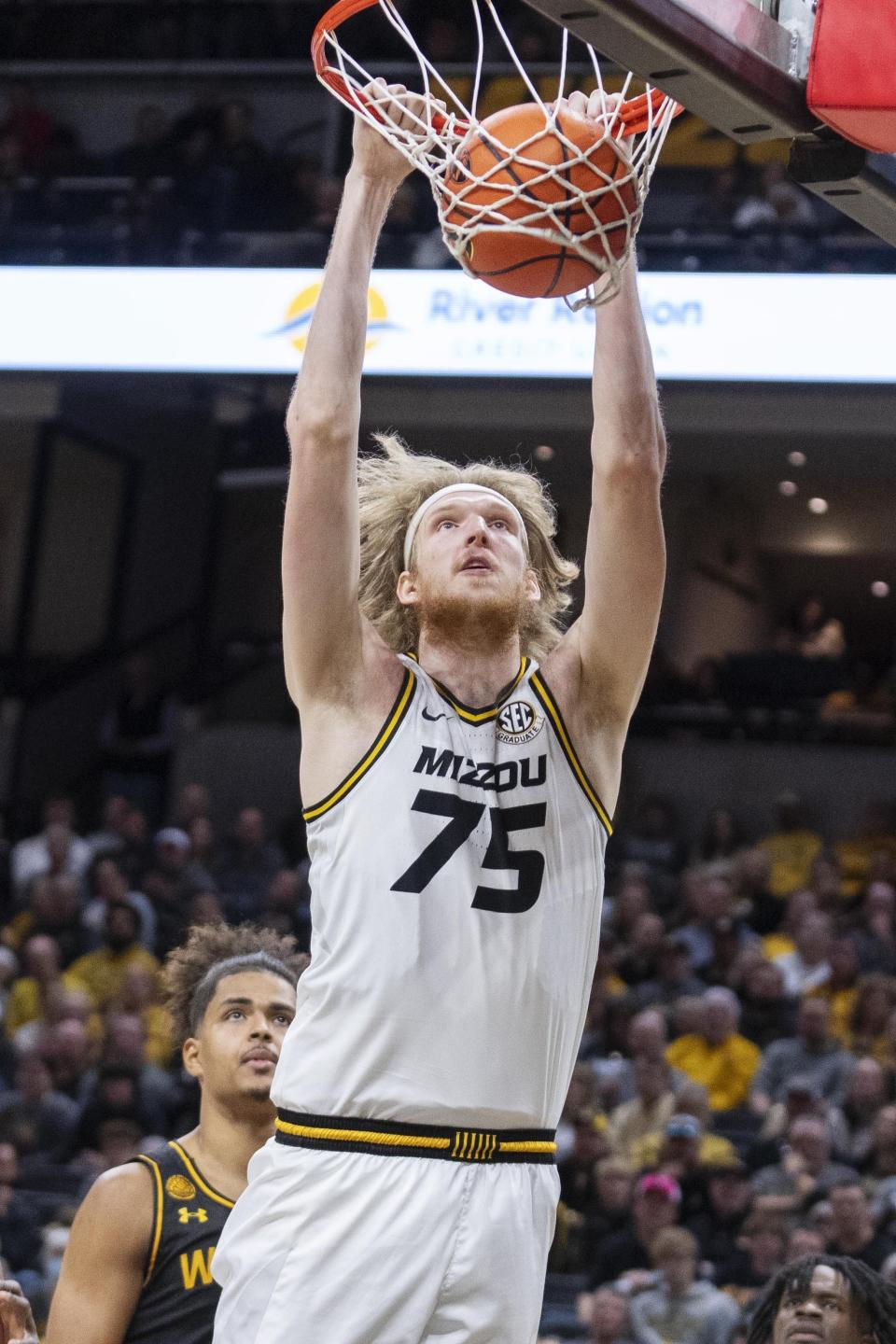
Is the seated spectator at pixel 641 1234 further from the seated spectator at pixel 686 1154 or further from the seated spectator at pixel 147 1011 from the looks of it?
the seated spectator at pixel 147 1011

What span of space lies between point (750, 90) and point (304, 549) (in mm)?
893

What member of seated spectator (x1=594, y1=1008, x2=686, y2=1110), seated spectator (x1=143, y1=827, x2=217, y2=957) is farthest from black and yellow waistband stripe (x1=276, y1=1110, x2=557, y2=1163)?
seated spectator (x1=143, y1=827, x2=217, y2=957)

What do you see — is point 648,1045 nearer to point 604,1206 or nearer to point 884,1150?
point 604,1206

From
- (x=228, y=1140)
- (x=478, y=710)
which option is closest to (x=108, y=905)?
(x=228, y=1140)

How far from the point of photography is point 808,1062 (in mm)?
9164

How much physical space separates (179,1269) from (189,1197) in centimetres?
14

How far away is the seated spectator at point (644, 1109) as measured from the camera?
8.75m

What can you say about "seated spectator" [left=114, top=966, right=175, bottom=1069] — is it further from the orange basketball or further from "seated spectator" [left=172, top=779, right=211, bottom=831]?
the orange basketball

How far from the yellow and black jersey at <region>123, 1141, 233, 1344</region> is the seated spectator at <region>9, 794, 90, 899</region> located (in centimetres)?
A: 909

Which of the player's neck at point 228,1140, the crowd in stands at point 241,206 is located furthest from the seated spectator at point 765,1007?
the player's neck at point 228,1140

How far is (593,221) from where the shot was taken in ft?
9.12

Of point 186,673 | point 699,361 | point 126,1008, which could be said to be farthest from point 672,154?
point 126,1008

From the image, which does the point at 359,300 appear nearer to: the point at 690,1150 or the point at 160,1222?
the point at 160,1222

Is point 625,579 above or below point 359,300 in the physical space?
below
